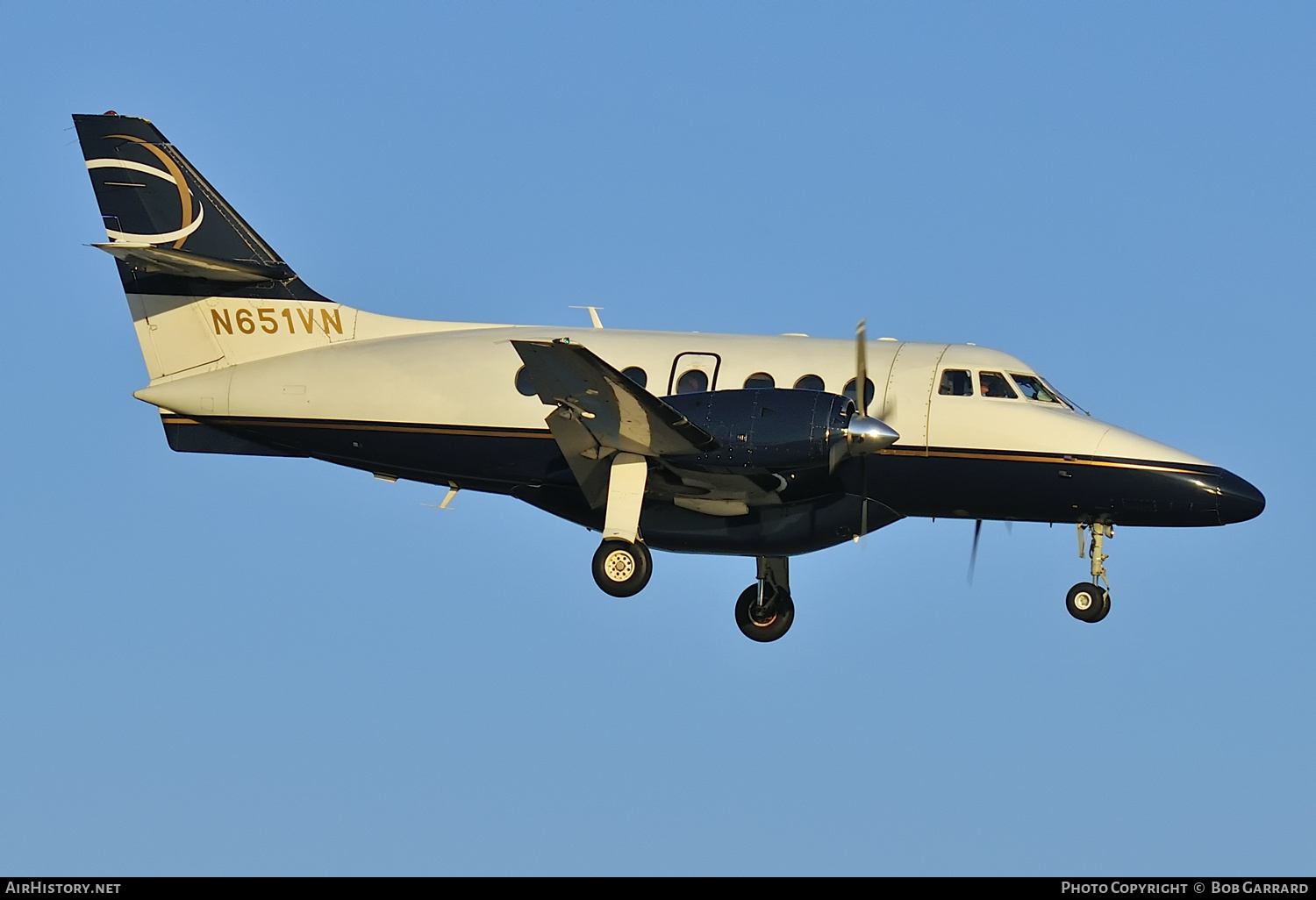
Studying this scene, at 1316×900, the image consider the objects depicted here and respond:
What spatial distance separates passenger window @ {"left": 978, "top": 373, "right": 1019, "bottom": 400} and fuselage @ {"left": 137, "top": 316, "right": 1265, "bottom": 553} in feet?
0.06

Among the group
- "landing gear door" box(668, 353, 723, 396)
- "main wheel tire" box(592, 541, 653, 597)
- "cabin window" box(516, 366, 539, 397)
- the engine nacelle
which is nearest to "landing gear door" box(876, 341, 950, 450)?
the engine nacelle

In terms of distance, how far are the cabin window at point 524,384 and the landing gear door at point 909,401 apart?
Result: 4745mm

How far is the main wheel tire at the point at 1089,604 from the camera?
2570 centimetres

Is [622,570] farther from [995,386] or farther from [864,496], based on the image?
[995,386]

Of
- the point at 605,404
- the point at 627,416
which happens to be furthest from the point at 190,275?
the point at 627,416

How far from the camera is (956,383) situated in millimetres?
26172

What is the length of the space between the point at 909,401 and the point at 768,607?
4386mm

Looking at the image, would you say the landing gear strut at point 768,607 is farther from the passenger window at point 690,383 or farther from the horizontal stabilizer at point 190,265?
the horizontal stabilizer at point 190,265

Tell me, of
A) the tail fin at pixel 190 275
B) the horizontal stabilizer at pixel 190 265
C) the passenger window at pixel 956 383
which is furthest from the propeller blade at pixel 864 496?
the horizontal stabilizer at pixel 190 265

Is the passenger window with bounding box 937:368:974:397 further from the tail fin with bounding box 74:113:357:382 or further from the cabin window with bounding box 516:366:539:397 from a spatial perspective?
the tail fin with bounding box 74:113:357:382

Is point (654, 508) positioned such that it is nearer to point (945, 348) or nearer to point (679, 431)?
point (679, 431)
